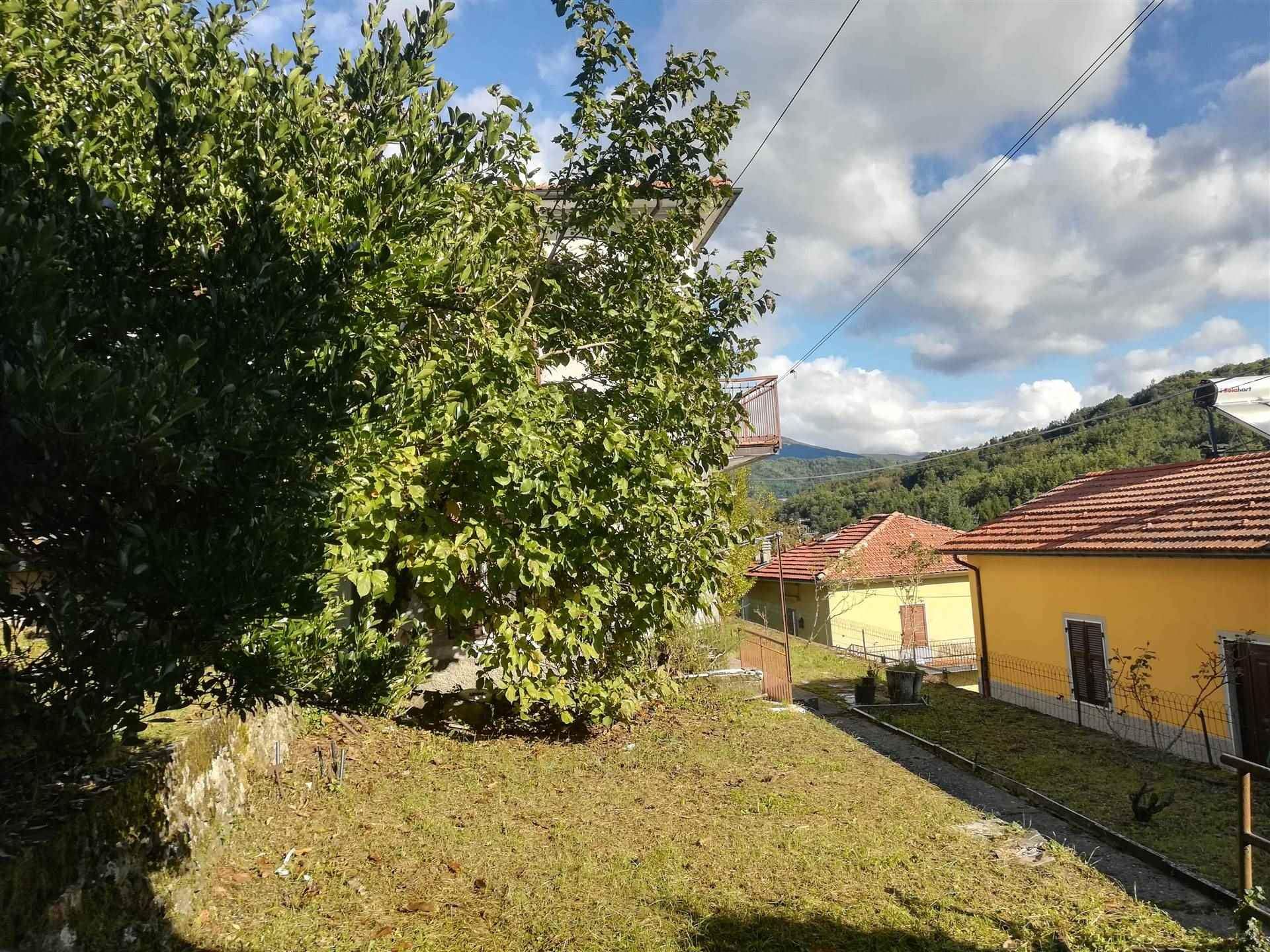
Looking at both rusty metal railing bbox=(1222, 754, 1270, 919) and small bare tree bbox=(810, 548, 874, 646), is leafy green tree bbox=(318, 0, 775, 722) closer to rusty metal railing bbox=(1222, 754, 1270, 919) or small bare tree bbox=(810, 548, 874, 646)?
rusty metal railing bbox=(1222, 754, 1270, 919)

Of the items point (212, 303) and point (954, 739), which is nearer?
point (212, 303)

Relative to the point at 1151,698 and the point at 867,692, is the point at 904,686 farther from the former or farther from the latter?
the point at 1151,698

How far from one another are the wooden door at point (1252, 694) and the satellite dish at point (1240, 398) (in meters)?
5.23

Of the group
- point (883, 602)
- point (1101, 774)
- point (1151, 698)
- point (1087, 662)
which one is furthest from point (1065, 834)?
point (883, 602)

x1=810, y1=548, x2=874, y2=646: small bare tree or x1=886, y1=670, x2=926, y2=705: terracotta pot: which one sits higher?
x1=810, y1=548, x2=874, y2=646: small bare tree

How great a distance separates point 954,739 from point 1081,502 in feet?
21.6

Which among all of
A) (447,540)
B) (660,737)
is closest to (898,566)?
(660,737)

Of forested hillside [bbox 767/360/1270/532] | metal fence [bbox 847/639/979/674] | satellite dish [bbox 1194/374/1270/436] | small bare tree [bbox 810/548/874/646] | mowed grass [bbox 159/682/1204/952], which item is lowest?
metal fence [bbox 847/639/979/674]

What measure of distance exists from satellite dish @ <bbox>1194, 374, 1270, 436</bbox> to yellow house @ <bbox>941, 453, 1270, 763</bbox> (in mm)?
817

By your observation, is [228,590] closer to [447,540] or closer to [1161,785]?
[447,540]

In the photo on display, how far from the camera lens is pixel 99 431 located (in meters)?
2.45

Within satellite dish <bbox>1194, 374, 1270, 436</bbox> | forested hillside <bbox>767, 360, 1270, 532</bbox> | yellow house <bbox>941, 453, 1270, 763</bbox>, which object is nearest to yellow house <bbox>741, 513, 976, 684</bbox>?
forested hillside <bbox>767, 360, 1270, 532</bbox>

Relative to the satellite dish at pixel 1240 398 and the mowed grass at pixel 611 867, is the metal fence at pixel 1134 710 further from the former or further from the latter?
the satellite dish at pixel 1240 398

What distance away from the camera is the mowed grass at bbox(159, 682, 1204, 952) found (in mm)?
4746
